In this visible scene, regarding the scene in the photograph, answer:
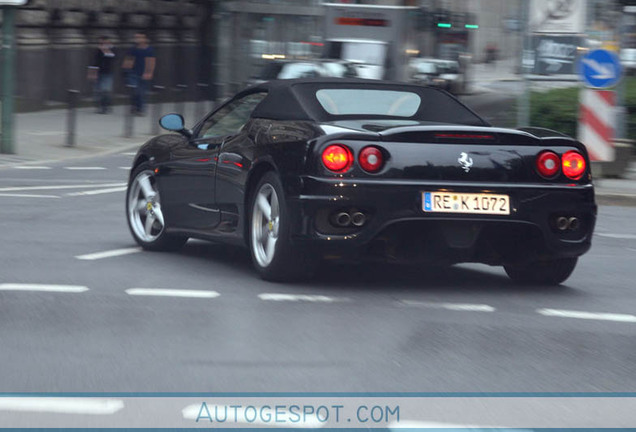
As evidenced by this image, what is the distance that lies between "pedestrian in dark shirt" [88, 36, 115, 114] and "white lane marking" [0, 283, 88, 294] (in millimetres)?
23878

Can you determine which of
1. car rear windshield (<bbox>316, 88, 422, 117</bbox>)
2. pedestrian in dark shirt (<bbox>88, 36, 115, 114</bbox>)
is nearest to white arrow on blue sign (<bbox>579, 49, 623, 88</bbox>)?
car rear windshield (<bbox>316, 88, 422, 117</bbox>)

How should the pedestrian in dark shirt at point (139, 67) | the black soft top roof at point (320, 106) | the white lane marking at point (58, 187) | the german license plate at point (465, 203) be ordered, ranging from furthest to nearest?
1. the pedestrian in dark shirt at point (139, 67)
2. the white lane marking at point (58, 187)
3. the black soft top roof at point (320, 106)
4. the german license plate at point (465, 203)

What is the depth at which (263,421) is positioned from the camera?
4.70 meters

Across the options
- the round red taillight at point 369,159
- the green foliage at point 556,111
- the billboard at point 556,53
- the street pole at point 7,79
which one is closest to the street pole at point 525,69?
the billboard at point 556,53

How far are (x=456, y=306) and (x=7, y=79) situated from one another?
48.4 feet

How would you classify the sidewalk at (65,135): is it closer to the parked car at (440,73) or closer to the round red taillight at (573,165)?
the round red taillight at (573,165)

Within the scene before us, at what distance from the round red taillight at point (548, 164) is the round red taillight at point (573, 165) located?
48mm

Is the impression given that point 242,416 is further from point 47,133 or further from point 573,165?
point 47,133

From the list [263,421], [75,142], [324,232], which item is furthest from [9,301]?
[75,142]

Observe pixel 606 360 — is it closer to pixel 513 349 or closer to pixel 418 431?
pixel 513 349

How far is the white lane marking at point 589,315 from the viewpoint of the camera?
23.6 feet

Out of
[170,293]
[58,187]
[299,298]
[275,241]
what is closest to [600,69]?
[58,187]

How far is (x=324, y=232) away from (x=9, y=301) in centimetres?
171

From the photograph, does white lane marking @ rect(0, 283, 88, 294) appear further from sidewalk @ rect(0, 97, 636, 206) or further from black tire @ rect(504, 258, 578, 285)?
sidewalk @ rect(0, 97, 636, 206)
